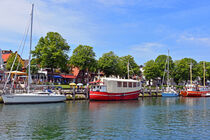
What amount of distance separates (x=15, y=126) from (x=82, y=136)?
25.9 feet

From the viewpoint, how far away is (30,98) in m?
41.8

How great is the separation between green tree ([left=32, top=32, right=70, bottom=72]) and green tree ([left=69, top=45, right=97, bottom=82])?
688 cm

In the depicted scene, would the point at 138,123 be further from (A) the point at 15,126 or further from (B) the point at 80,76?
(B) the point at 80,76

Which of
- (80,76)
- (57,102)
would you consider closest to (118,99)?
(57,102)

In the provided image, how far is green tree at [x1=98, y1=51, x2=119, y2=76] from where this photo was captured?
89.8 meters

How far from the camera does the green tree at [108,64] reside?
8981 centimetres

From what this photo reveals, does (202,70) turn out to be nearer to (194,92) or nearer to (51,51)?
(194,92)

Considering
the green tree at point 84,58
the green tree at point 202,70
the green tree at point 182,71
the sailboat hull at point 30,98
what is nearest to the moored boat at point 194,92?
the green tree at point 182,71

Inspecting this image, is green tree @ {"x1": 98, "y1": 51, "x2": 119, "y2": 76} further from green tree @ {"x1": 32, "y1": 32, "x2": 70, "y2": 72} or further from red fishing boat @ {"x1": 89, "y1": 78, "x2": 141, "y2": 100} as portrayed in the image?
red fishing boat @ {"x1": 89, "y1": 78, "x2": 141, "y2": 100}

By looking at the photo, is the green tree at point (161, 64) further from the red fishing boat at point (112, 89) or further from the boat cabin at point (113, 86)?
the boat cabin at point (113, 86)

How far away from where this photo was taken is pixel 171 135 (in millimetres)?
20438

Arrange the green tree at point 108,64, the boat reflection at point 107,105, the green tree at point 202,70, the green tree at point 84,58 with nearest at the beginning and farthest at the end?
the boat reflection at point 107,105
the green tree at point 84,58
the green tree at point 108,64
the green tree at point 202,70

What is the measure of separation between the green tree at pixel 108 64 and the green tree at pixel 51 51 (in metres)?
17.8

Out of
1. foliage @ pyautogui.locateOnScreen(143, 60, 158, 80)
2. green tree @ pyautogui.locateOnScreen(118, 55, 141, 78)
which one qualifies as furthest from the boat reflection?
foliage @ pyautogui.locateOnScreen(143, 60, 158, 80)
